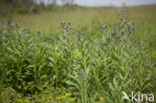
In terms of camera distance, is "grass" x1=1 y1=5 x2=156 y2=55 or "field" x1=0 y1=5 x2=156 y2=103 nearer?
"field" x1=0 y1=5 x2=156 y2=103

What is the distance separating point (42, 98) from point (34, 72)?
0.58m

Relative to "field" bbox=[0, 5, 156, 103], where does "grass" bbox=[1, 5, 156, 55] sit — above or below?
above

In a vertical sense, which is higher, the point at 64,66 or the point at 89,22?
the point at 89,22

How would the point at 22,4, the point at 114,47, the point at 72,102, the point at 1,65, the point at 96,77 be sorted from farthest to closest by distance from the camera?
1. the point at 22,4
2. the point at 114,47
3. the point at 1,65
4. the point at 96,77
5. the point at 72,102

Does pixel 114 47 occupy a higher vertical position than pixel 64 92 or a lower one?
higher

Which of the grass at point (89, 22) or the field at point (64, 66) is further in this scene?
the grass at point (89, 22)

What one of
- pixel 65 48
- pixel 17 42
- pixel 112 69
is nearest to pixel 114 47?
pixel 112 69

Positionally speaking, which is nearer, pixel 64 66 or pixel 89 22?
pixel 64 66

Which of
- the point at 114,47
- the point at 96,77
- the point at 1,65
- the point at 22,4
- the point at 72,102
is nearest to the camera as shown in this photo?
the point at 72,102

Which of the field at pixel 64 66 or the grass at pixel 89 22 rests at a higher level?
the grass at pixel 89 22

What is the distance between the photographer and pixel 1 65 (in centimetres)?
294

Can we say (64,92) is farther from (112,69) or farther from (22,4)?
(22,4)

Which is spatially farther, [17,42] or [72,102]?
[17,42]

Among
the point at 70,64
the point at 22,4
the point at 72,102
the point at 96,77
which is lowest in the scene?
the point at 72,102
